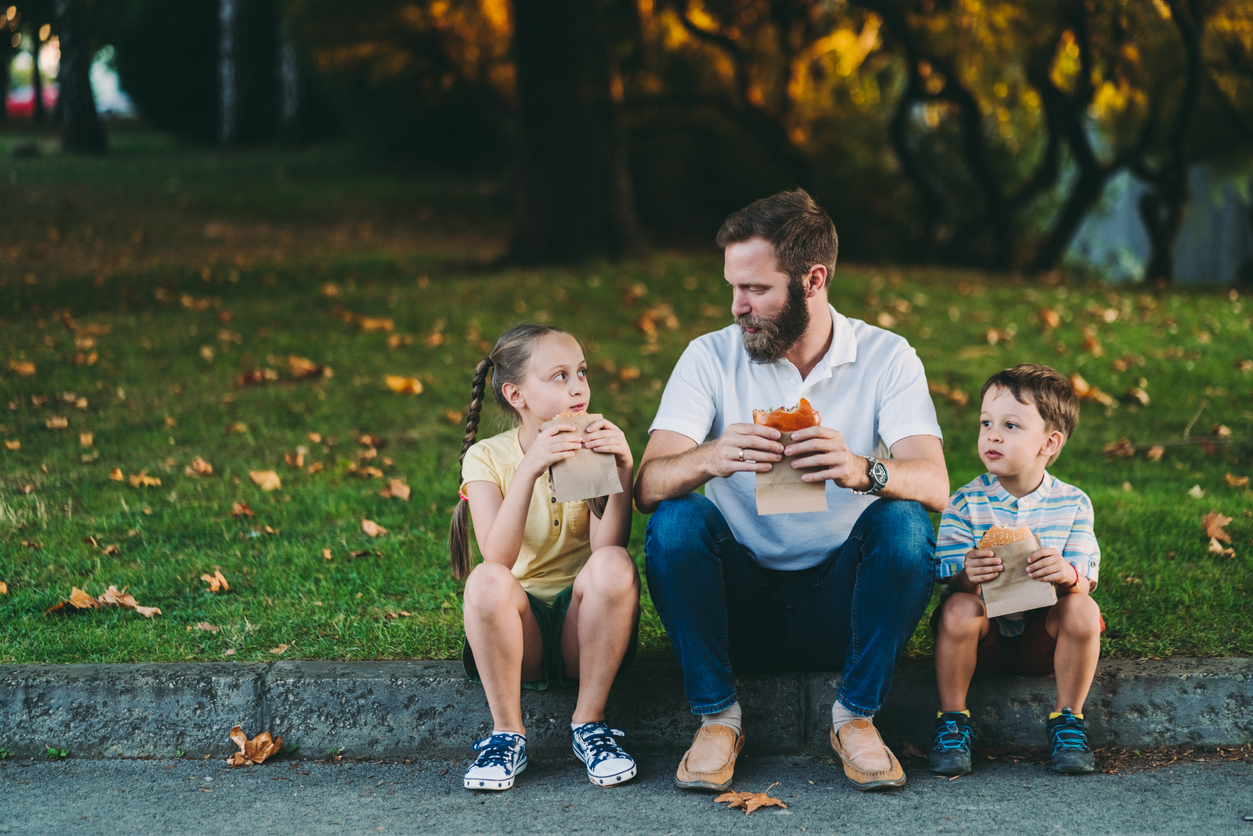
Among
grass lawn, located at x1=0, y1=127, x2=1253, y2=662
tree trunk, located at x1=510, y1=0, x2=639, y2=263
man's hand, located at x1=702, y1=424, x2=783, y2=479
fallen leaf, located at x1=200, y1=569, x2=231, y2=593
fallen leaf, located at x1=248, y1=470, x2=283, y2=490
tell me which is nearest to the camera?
man's hand, located at x1=702, y1=424, x2=783, y2=479

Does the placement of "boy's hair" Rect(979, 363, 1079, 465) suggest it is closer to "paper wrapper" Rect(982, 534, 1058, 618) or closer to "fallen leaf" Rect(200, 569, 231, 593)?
"paper wrapper" Rect(982, 534, 1058, 618)

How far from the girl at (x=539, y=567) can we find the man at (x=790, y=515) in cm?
15

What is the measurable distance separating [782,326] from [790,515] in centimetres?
56

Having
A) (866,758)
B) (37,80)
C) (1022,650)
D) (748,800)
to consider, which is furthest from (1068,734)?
(37,80)

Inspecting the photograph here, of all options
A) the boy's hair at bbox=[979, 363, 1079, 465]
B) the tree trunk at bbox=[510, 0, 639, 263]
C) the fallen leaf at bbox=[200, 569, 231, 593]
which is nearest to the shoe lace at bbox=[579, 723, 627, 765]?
the boy's hair at bbox=[979, 363, 1079, 465]

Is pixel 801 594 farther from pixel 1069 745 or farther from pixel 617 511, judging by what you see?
pixel 1069 745

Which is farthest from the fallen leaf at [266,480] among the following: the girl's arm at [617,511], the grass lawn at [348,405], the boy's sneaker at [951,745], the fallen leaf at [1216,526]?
the fallen leaf at [1216,526]

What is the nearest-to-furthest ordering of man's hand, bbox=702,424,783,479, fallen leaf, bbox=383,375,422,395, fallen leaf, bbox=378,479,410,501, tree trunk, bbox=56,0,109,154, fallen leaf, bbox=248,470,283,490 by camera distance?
man's hand, bbox=702,424,783,479 → fallen leaf, bbox=378,479,410,501 → fallen leaf, bbox=248,470,283,490 → fallen leaf, bbox=383,375,422,395 → tree trunk, bbox=56,0,109,154

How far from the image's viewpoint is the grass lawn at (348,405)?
13.0 feet

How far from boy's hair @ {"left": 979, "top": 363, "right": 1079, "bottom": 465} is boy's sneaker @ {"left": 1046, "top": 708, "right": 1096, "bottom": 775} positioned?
2.48ft

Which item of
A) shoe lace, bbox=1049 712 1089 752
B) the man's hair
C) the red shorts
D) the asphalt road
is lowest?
the asphalt road

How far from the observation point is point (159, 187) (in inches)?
629

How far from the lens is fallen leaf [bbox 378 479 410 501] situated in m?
5.31

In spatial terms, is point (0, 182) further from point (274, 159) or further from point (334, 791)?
point (334, 791)
